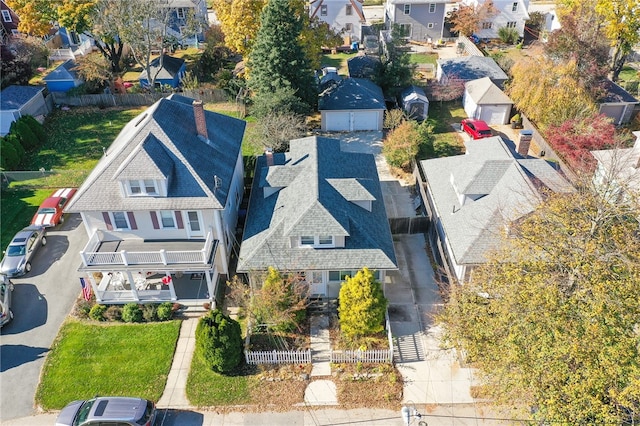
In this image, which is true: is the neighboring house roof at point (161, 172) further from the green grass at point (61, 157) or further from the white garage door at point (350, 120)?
the white garage door at point (350, 120)

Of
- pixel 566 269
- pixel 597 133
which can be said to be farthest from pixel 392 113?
pixel 566 269

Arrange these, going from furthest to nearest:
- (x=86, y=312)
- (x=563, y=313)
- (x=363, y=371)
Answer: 1. (x=86, y=312)
2. (x=363, y=371)
3. (x=563, y=313)

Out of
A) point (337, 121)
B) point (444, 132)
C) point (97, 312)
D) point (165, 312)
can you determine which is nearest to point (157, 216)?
point (165, 312)

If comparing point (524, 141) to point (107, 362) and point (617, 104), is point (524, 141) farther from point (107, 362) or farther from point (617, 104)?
point (107, 362)

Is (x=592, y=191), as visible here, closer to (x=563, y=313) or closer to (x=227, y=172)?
(x=563, y=313)

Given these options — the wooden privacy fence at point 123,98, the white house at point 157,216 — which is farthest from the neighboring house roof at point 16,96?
the white house at point 157,216

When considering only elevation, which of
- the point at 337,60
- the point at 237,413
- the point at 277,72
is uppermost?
the point at 277,72
